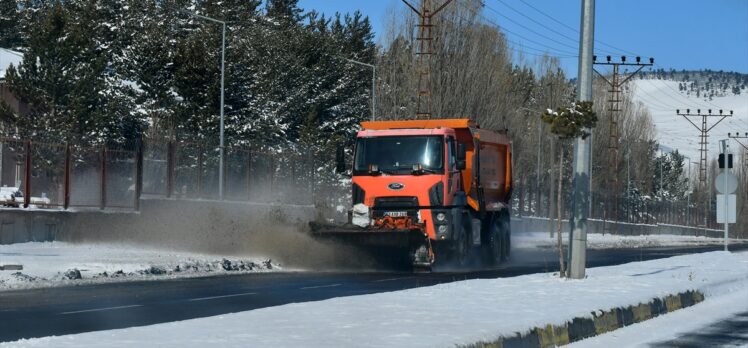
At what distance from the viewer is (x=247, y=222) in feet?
122

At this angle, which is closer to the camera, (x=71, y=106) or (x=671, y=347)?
(x=671, y=347)

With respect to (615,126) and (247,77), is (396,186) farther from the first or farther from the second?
(615,126)

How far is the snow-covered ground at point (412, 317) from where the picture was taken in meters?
10.7

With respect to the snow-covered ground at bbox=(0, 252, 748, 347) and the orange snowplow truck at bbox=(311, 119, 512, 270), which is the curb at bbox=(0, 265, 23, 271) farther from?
the snow-covered ground at bbox=(0, 252, 748, 347)

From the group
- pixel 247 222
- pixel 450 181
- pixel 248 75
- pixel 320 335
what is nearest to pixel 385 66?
pixel 248 75

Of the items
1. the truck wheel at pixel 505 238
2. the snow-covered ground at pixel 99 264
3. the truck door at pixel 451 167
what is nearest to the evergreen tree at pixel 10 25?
the snow-covered ground at pixel 99 264

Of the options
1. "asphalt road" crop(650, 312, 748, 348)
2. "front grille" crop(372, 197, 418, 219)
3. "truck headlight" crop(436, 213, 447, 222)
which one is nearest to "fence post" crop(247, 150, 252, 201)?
"front grille" crop(372, 197, 418, 219)

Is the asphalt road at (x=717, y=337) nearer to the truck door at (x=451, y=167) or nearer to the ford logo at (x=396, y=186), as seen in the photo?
the truck door at (x=451, y=167)

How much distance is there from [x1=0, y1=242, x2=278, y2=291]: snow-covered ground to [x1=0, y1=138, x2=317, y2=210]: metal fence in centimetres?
136

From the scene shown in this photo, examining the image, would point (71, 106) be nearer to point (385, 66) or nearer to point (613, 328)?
point (385, 66)

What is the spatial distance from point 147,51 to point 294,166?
35504mm

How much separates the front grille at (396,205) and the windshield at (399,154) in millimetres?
650

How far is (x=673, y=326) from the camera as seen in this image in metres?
16.2

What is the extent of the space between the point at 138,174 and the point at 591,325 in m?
22.5
